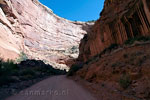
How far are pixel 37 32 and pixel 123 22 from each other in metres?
36.5

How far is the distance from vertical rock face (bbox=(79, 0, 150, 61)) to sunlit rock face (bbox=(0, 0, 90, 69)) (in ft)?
64.6

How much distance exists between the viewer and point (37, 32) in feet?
130

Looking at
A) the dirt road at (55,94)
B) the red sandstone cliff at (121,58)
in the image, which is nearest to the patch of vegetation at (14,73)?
the dirt road at (55,94)

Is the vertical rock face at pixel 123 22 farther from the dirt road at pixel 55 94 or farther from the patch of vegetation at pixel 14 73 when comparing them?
the patch of vegetation at pixel 14 73

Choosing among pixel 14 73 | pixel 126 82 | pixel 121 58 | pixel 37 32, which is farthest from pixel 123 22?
pixel 37 32

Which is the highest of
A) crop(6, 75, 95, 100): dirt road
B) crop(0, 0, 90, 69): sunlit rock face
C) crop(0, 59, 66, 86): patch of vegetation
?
crop(0, 0, 90, 69): sunlit rock face

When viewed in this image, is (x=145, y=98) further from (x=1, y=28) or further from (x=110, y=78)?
(x=1, y=28)

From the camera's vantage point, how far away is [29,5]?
41.8 meters

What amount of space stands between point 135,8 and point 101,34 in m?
6.96

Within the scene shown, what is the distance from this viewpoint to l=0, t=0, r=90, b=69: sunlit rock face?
1096 inches

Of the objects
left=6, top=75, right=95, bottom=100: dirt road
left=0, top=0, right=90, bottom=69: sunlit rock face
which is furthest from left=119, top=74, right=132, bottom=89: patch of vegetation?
left=0, top=0, right=90, bottom=69: sunlit rock face

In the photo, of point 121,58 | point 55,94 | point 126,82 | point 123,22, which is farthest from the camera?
point 123,22

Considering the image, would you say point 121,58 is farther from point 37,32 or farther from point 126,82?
point 37,32

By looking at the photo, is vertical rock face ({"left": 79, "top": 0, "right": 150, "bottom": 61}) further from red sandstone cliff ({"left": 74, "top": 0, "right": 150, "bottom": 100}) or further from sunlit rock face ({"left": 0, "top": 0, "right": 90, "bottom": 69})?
sunlit rock face ({"left": 0, "top": 0, "right": 90, "bottom": 69})
